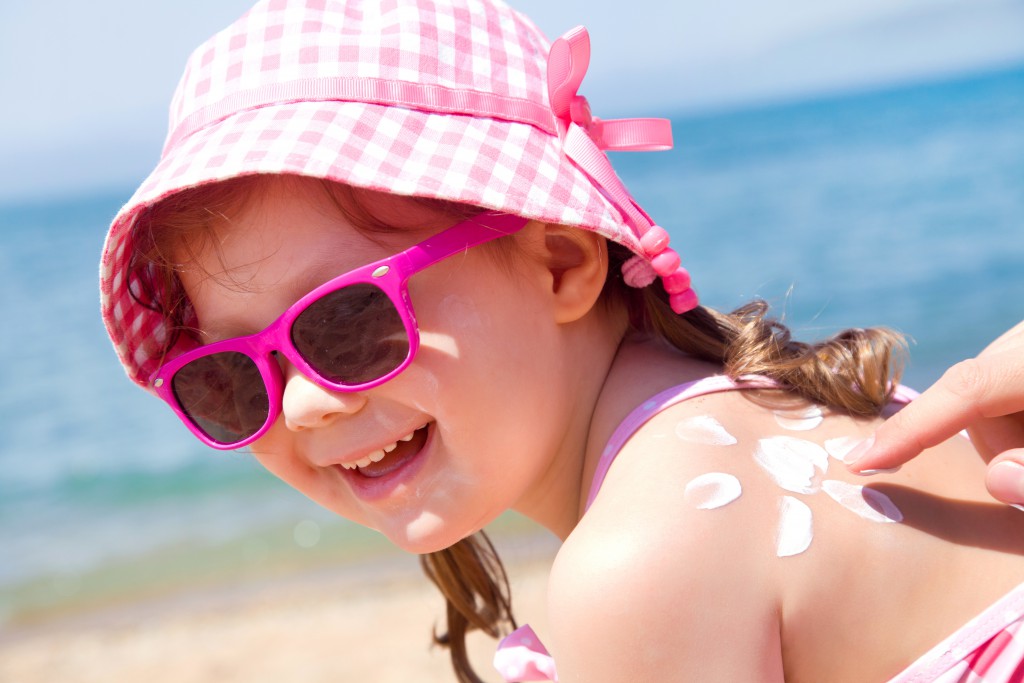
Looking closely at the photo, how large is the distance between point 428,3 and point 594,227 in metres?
0.60

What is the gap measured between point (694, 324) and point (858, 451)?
58 centimetres

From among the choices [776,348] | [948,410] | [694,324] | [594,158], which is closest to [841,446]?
[948,410]

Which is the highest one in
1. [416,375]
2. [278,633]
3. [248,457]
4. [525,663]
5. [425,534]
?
[416,375]

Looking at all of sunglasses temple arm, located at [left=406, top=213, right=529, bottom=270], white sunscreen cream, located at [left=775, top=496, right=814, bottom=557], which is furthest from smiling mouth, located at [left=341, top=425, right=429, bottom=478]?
white sunscreen cream, located at [left=775, top=496, right=814, bottom=557]

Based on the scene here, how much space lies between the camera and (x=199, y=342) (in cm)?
237

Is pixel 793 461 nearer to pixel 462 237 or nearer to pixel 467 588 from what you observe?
pixel 462 237

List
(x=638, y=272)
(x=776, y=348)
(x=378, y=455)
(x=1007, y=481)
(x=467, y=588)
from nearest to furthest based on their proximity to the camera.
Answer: (x=1007, y=481) → (x=378, y=455) → (x=776, y=348) → (x=638, y=272) → (x=467, y=588)

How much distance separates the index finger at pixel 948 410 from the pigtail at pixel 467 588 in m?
1.37

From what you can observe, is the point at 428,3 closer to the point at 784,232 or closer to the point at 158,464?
the point at 158,464

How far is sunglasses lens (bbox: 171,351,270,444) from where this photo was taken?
2082mm

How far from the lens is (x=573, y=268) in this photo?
2244 mm

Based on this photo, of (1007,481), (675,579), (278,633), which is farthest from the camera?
(278,633)

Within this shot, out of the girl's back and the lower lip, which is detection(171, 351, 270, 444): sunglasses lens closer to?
the lower lip

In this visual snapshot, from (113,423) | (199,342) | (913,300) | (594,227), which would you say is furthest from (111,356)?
(594,227)
